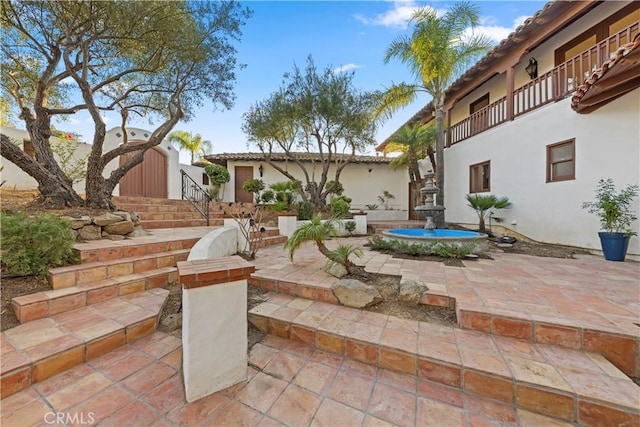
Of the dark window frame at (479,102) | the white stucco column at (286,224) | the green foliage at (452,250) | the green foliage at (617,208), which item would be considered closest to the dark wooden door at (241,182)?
the white stucco column at (286,224)

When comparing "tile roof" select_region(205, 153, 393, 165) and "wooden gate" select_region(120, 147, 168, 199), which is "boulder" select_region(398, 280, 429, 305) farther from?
"wooden gate" select_region(120, 147, 168, 199)

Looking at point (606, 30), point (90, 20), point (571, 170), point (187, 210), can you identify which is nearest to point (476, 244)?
point (571, 170)

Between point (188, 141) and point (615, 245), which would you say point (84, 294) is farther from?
point (188, 141)

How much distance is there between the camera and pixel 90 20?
158 inches

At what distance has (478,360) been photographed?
1.80 m

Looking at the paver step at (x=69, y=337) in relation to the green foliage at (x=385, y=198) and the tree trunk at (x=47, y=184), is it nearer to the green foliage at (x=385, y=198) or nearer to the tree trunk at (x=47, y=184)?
the tree trunk at (x=47, y=184)

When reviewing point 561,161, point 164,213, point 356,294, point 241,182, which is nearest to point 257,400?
point 356,294

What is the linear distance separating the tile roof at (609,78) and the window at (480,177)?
3.02 meters

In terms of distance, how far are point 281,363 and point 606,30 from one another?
9.92 m

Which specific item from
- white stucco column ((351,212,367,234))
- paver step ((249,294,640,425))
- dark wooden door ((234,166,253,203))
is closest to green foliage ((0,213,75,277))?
paver step ((249,294,640,425))

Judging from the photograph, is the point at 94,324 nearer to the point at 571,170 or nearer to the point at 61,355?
the point at 61,355

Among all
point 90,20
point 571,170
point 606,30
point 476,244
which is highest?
point 606,30

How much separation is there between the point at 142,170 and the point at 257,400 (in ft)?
33.7

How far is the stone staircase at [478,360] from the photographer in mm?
1508
